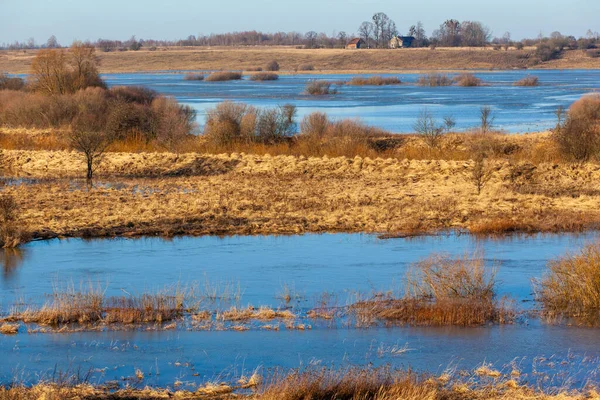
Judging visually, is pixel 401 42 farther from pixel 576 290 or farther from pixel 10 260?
pixel 576 290

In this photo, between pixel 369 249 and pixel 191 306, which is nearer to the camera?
pixel 191 306

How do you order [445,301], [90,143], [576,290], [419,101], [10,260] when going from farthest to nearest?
1. [419,101]
2. [90,143]
3. [10,260]
4. [576,290]
5. [445,301]

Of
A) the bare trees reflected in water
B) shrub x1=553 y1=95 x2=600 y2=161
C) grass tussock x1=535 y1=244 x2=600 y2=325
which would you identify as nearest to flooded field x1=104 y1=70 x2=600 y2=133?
shrub x1=553 y1=95 x2=600 y2=161

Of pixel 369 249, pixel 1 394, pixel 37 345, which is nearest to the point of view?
pixel 1 394

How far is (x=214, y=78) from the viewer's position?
105m

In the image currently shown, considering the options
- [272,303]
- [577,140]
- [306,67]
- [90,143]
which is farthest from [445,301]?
[306,67]

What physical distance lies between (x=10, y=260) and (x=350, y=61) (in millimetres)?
122729

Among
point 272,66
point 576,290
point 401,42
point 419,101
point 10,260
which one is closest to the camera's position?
point 576,290

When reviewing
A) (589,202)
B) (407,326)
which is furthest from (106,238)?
(589,202)

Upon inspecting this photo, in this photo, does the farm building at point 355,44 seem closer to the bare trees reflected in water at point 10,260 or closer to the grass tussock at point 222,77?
the grass tussock at point 222,77

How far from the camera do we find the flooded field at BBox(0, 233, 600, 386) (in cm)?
1174

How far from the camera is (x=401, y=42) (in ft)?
558

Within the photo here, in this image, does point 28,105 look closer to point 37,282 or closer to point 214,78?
point 37,282

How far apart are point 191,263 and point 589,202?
41.8 feet
